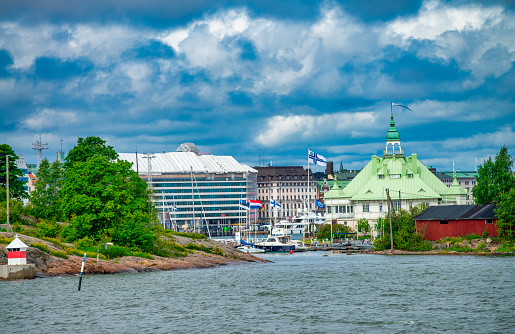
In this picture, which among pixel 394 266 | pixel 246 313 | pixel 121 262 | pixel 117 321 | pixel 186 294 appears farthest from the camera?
pixel 394 266

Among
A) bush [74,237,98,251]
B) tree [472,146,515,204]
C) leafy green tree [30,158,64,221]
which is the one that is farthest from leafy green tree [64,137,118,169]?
tree [472,146,515,204]

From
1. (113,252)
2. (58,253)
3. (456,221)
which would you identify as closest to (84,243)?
(113,252)

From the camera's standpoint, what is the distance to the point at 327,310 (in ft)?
148

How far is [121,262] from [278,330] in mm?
37866

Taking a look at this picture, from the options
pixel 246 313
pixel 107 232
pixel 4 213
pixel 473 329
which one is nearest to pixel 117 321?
pixel 246 313

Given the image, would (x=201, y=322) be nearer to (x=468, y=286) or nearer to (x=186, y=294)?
(x=186, y=294)

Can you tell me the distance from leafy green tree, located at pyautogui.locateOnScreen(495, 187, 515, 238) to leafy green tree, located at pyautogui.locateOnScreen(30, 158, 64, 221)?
59631mm

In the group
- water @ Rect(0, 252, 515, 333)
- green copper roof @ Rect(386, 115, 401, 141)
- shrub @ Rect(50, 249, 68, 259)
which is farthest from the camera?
green copper roof @ Rect(386, 115, 401, 141)

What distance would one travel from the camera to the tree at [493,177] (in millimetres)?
130375

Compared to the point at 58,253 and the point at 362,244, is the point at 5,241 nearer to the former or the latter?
the point at 58,253

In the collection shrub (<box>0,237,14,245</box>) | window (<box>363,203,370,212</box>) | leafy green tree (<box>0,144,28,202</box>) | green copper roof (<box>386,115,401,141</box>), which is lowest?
shrub (<box>0,237,14,245</box>)

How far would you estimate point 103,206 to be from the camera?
3046 inches

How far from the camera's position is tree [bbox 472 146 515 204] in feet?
428

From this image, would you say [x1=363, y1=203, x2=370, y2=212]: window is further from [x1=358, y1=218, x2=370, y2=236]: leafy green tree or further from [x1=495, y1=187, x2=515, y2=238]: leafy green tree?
[x1=495, y1=187, x2=515, y2=238]: leafy green tree
